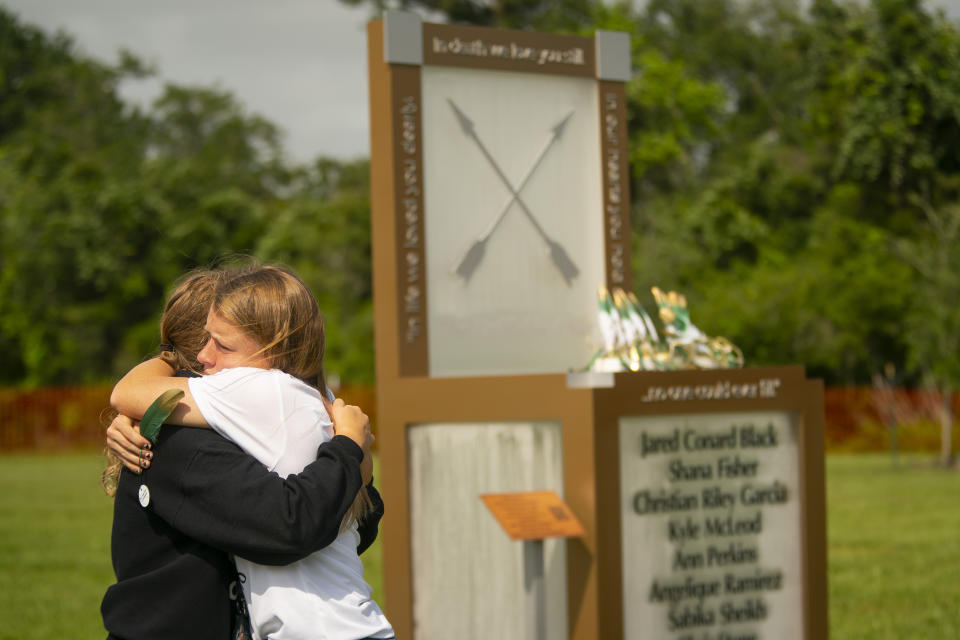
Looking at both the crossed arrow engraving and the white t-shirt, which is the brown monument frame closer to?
the crossed arrow engraving

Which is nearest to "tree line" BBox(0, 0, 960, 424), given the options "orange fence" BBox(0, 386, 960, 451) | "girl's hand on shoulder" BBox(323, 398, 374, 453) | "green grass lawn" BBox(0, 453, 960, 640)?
"orange fence" BBox(0, 386, 960, 451)

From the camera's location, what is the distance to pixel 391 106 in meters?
7.11

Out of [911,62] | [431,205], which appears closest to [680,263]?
[911,62]

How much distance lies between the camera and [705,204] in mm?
34688

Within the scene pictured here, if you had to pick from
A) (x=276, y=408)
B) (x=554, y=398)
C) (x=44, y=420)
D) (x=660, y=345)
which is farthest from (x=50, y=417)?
(x=276, y=408)

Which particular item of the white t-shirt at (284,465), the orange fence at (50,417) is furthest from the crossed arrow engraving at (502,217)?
the orange fence at (50,417)

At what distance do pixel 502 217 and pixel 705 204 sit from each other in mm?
27935

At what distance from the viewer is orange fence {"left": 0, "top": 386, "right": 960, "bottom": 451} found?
28.2 metres

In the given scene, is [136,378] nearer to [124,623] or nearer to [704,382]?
[124,623]

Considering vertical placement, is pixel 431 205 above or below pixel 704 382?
above

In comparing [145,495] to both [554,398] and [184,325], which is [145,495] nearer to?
[184,325]

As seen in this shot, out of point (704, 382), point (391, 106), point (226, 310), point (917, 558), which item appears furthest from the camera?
point (917, 558)

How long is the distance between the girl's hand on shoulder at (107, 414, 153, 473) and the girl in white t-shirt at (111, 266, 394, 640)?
0.19ft

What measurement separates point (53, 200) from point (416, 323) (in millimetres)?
34861
